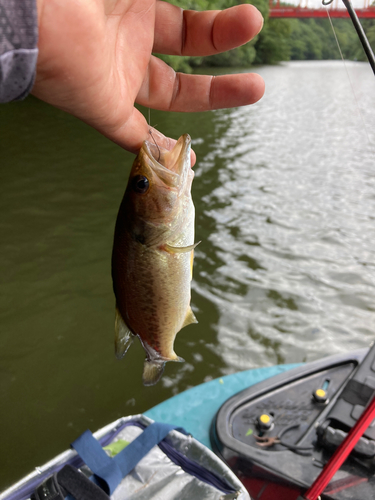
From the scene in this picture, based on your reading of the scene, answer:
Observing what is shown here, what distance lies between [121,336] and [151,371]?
0.19m

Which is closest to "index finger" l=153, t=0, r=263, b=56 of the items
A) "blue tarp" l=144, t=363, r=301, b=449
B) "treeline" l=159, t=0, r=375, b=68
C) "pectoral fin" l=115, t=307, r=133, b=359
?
"pectoral fin" l=115, t=307, r=133, b=359

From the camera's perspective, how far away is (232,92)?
2.02 m

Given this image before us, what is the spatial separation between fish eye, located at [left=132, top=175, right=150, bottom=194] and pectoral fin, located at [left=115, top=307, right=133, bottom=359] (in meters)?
0.47

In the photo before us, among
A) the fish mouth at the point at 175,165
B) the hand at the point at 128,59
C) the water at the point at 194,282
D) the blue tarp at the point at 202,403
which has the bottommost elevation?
the water at the point at 194,282

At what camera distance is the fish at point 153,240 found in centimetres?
155

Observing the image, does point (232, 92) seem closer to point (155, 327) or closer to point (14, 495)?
point (155, 327)

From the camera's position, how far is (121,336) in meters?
1.64

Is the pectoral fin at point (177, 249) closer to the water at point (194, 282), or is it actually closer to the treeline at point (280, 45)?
the water at point (194, 282)

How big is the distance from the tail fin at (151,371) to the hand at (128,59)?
0.90 metres

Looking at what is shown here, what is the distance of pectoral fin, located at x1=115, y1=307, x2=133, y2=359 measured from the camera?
1.62 metres

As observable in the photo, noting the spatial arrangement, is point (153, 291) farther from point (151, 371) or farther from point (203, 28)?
point (203, 28)

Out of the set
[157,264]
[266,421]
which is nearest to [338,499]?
[266,421]

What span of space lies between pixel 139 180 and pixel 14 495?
1.86m

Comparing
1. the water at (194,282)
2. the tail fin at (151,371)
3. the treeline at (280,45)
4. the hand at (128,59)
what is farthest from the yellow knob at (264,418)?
the treeline at (280,45)
